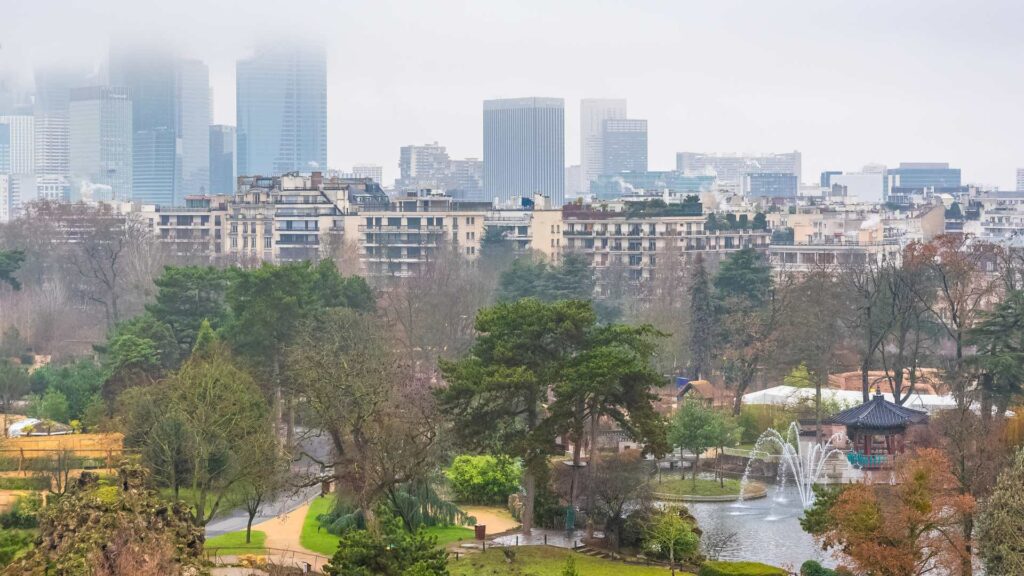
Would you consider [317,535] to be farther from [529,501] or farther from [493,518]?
[529,501]

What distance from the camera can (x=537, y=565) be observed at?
123 feet

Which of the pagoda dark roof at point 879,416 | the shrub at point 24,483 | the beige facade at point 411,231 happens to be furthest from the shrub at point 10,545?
the beige facade at point 411,231

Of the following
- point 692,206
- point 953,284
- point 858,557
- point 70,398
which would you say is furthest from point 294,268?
point 692,206

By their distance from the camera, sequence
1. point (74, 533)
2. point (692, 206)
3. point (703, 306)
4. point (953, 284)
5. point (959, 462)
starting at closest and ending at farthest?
1. point (74, 533)
2. point (959, 462)
3. point (953, 284)
4. point (703, 306)
5. point (692, 206)

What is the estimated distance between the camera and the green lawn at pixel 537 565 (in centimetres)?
3694

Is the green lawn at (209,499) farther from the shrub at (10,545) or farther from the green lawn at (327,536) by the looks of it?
the shrub at (10,545)

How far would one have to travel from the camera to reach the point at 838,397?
59.8m

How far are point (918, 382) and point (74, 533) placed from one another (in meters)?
40.2

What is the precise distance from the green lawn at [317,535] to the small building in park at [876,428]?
597 inches

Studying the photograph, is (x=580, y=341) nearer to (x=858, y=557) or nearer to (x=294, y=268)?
(x=858, y=557)

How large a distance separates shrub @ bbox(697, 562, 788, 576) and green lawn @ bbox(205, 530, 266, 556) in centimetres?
977

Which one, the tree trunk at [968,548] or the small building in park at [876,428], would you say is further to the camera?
the small building in park at [876,428]

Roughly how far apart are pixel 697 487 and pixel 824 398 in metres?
12.4

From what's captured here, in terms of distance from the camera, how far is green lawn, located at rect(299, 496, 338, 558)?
130ft
